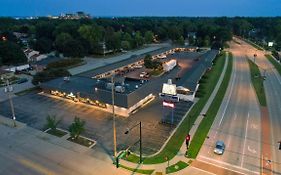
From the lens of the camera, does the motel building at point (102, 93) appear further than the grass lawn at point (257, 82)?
No

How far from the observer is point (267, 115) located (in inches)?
2127

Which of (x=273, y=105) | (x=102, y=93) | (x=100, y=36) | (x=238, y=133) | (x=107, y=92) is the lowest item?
(x=238, y=133)

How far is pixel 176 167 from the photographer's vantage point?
3597cm

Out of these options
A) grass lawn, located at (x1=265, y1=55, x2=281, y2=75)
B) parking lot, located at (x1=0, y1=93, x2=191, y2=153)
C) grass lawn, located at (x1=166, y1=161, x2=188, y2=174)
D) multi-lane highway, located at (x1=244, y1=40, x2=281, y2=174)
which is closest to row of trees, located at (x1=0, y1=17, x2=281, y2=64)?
grass lawn, located at (x1=265, y1=55, x2=281, y2=75)

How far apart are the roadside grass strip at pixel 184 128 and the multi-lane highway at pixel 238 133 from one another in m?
4.45

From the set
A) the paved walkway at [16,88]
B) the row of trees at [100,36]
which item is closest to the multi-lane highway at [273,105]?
the row of trees at [100,36]

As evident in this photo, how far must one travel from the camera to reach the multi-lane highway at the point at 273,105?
3803 cm

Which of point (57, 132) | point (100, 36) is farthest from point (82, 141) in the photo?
point (100, 36)

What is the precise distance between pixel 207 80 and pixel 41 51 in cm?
9090

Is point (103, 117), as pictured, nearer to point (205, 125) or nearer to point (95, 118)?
point (95, 118)

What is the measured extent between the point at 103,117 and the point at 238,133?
1128 inches

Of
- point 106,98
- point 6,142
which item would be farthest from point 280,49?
point 6,142

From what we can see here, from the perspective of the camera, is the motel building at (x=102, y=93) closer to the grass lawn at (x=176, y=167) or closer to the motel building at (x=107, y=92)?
the motel building at (x=107, y=92)

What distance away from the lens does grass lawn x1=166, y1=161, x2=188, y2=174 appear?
35406 mm
